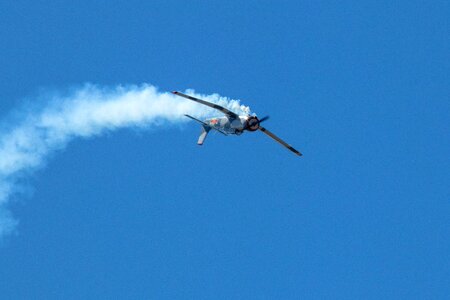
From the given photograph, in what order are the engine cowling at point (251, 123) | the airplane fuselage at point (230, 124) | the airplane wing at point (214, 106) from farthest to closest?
the airplane fuselage at point (230, 124) < the engine cowling at point (251, 123) < the airplane wing at point (214, 106)

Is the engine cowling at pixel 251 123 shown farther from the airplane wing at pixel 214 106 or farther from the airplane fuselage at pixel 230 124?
the airplane wing at pixel 214 106

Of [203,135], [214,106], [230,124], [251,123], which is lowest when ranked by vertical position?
[251,123]

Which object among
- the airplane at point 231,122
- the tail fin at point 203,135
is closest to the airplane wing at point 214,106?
the airplane at point 231,122

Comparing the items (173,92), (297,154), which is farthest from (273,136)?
(173,92)

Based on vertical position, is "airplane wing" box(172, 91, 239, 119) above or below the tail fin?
below

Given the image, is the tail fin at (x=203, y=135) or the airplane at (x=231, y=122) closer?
the airplane at (x=231, y=122)

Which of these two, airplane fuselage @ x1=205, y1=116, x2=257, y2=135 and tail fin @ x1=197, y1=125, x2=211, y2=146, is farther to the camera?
tail fin @ x1=197, y1=125, x2=211, y2=146

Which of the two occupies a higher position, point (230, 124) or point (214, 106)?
point (230, 124)

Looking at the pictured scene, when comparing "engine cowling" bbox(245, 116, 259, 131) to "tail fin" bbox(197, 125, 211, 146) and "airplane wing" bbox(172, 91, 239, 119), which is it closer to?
"airplane wing" bbox(172, 91, 239, 119)

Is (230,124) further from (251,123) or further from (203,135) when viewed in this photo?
(203,135)

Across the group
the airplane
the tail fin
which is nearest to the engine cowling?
the airplane

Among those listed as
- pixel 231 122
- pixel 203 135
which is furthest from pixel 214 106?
pixel 203 135

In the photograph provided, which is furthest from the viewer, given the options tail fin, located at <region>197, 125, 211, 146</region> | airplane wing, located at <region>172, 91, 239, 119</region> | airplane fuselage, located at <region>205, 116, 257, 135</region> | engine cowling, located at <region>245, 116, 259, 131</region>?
tail fin, located at <region>197, 125, 211, 146</region>

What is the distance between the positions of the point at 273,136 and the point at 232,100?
9315 mm
